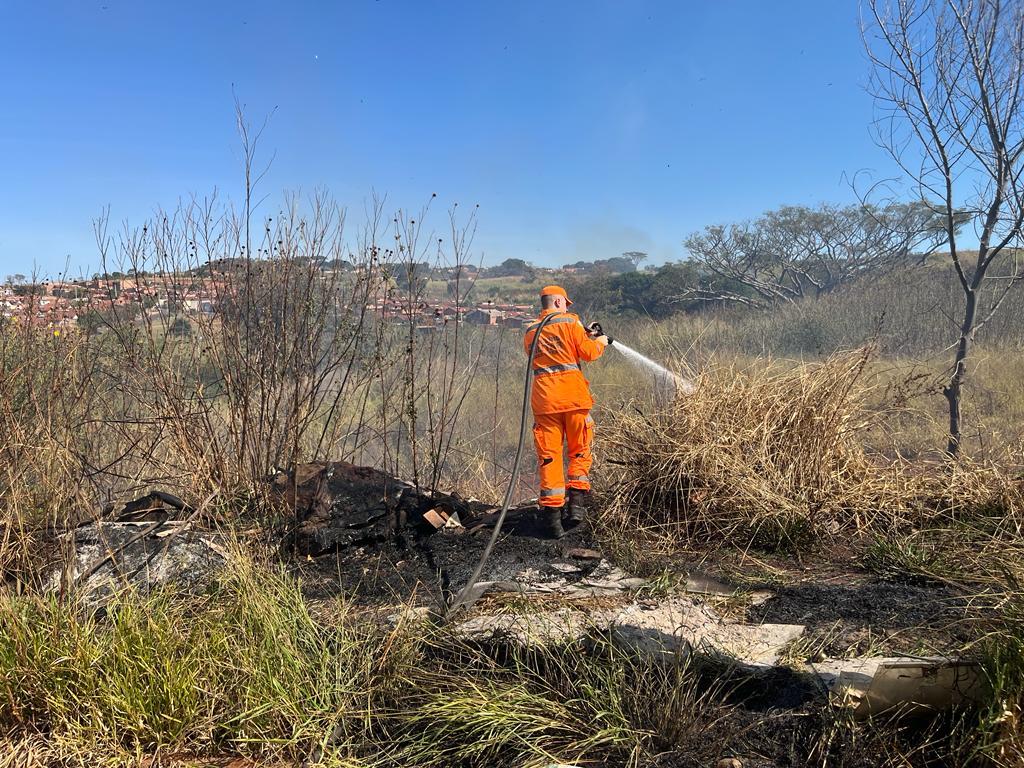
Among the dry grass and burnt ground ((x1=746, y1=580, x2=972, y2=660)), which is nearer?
burnt ground ((x1=746, y1=580, x2=972, y2=660))

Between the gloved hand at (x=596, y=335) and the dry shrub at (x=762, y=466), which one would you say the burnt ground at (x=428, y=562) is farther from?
the gloved hand at (x=596, y=335)

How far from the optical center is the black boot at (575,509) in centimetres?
514

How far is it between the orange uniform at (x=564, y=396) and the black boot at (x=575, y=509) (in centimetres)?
6

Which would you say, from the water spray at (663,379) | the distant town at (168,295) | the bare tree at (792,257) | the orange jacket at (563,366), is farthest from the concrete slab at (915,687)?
the bare tree at (792,257)

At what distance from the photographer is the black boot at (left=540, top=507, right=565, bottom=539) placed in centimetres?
500

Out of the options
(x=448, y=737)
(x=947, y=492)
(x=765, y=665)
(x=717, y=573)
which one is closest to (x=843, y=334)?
(x=947, y=492)

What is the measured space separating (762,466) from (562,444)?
149cm

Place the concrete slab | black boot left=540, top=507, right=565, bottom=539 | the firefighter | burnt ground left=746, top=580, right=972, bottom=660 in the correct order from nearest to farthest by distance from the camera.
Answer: the concrete slab, burnt ground left=746, top=580, right=972, bottom=660, black boot left=540, top=507, right=565, bottom=539, the firefighter

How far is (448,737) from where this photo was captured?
267cm

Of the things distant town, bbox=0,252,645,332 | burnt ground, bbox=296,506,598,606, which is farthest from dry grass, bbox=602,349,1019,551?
distant town, bbox=0,252,645,332

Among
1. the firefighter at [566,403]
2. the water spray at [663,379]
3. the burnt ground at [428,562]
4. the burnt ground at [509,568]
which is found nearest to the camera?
the burnt ground at [509,568]

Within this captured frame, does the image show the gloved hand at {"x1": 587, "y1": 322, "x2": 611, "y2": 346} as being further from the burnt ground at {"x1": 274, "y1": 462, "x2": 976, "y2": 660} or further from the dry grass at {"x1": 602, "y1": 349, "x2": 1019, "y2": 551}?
the burnt ground at {"x1": 274, "y1": 462, "x2": 976, "y2": 660}

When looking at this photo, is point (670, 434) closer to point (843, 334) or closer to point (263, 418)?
point (263, 418)

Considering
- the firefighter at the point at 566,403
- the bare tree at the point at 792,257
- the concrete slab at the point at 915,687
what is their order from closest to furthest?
the concrete slab at the point at 915,687 < the firefighter at the point at 566,403 < the bare tree at the point at 792,257
